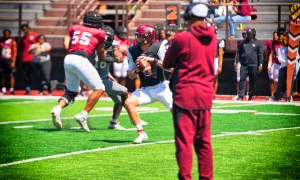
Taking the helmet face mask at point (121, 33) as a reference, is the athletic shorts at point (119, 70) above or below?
below

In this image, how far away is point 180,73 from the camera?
8.46 m

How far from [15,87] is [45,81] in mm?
2396

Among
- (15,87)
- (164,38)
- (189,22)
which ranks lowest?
(15,87)

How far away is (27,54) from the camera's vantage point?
26547 mm

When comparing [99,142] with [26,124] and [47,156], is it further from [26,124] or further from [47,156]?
[26,124]

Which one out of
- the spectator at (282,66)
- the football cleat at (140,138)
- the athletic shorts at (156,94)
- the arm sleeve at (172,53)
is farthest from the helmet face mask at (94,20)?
the spectator at (282,66)

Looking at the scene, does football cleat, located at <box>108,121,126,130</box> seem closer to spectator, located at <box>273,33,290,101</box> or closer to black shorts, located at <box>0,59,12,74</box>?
spectator, located at <box>273,33,290,101</box>

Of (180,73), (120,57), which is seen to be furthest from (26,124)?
(180,73)

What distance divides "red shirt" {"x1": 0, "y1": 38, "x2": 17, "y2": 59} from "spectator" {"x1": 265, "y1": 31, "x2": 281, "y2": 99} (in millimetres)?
7450

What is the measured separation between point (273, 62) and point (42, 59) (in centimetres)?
670

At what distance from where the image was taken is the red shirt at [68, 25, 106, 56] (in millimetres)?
14289

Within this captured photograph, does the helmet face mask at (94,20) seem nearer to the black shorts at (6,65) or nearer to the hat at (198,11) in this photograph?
the hat at (198,11)

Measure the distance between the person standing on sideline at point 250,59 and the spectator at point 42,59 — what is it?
228 inches

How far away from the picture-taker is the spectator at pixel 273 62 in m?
23.4
